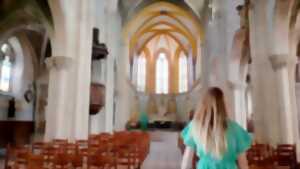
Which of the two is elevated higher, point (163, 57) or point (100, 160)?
point (163, 57)

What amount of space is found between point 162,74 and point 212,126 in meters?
33.2

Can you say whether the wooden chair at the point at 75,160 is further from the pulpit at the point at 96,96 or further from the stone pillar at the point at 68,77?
the pulpit at the point at 96,96

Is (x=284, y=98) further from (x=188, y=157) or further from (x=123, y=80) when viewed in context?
(x=123, y=80)

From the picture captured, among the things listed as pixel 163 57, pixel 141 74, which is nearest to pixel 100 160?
pixel 141 74

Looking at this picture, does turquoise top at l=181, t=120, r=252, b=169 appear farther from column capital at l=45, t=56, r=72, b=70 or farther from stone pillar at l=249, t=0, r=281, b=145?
column capital at l=45, t=56, r=72, b=70

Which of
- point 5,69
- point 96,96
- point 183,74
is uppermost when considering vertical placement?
point 183,74

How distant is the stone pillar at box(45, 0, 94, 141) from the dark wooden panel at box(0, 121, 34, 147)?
6.28 meters

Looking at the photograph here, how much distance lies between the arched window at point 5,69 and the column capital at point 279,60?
1545cm

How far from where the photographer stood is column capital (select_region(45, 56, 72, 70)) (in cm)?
1001

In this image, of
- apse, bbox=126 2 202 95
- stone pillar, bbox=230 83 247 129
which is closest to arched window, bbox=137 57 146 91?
apse, bbox=126 2 202 95

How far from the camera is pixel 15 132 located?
15.4 meters

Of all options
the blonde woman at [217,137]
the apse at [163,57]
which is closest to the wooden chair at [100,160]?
the blonde woman at [217,137]

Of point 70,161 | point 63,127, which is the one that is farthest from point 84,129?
point 70,161

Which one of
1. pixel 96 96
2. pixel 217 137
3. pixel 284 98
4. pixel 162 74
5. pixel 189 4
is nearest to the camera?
pixel 217 137
